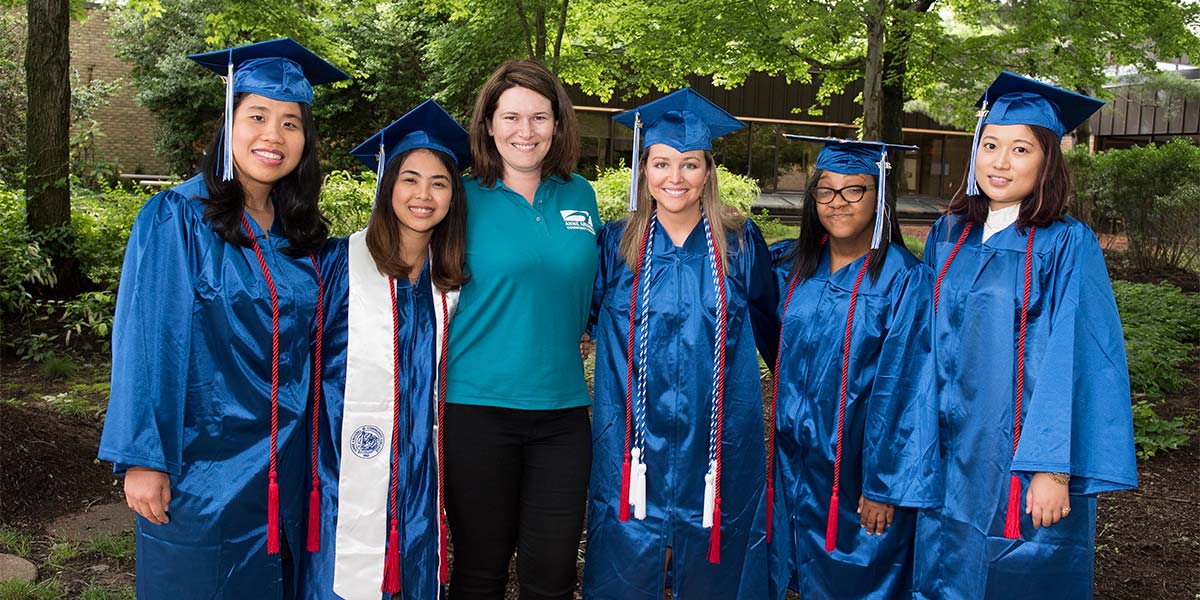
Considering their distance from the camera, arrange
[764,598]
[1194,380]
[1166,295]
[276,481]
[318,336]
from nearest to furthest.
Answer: [276,481]
[318,336]
[764,598]
[1194,380]
[1166,295]

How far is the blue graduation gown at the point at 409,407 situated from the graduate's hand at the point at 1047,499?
1616mm

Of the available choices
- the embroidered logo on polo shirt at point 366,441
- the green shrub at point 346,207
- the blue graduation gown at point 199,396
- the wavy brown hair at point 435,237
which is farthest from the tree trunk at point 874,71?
the blue graduation gown at point 199,396

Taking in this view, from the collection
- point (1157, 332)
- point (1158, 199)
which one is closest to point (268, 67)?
point (1157, 332)

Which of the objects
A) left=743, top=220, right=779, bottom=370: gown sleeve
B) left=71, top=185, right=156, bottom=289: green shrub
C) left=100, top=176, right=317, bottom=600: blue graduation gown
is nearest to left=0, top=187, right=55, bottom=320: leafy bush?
left=71, top=185, right=156, bottom=289: green shrub

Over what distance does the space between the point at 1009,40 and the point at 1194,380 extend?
→ 124 inches

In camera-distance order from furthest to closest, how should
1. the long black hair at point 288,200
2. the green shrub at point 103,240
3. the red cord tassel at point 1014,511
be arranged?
the green shrub at point 103,240 → the red cord tassel at point 1014,511 → the long black hair at point 288,200

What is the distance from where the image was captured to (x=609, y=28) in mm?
9828

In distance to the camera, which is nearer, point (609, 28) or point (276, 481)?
point (276, 481)

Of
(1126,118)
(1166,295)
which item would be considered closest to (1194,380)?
(1166,295)

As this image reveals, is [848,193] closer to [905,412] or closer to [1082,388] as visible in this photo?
[905,412]

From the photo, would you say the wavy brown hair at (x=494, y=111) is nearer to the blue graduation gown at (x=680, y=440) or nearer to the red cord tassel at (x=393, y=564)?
the blue graduation gown at (x=680, y=440)

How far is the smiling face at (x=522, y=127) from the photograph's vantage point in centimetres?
271

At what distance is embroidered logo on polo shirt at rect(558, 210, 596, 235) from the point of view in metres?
2.73

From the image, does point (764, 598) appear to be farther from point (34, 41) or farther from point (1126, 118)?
point (1126, 118)
